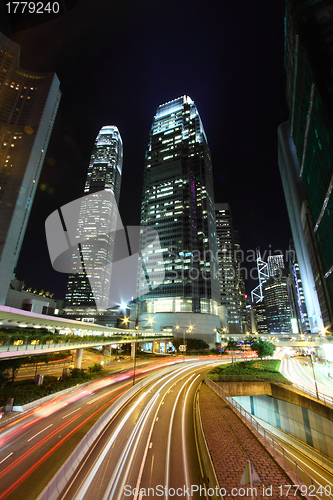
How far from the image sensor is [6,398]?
22.6m

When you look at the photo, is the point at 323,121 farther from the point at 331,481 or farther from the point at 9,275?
the point at 9,275

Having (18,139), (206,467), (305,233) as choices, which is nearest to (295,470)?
(206,467)

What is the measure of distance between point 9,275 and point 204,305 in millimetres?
83891

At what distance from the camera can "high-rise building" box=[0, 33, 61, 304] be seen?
72562mm

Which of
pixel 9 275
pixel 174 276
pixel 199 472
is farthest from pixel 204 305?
pixel 199 472

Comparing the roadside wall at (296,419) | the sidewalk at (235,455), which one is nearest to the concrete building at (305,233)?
the roadside wall at (296,419)

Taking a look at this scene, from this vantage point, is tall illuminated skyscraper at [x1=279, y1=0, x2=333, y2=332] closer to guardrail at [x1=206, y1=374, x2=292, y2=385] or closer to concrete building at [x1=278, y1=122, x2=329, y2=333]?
concrete building at [x1=278, y1=122, x2=329, y2=333]

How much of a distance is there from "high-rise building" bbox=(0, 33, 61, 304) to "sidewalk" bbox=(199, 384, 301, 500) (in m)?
69.9

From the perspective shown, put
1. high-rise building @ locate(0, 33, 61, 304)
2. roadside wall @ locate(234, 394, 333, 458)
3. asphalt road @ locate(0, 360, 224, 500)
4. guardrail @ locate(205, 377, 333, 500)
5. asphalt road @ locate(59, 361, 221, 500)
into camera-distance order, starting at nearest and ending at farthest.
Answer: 1. guardrail @ locate(205, 377, 333, 500)
2. asphalt road @ locate(59, 361, 221, 500)
3. asphalt road @ locate(0, 360, 224, 500)
4. roadside wall @ locate(234, 394, 333, 458)
5. high-rise building @ locate(0, 33, 61, 304)

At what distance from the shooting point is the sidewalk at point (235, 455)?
34.3 ft

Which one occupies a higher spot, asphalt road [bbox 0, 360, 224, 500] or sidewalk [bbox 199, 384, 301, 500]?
sidewalk [bbox 199, 384, 301, 500]

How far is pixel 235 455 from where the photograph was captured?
43.0ft

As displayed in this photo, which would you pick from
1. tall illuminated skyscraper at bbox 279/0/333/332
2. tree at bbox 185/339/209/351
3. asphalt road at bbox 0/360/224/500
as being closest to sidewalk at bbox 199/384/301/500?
asphalt road at bbox 0/360/224/500

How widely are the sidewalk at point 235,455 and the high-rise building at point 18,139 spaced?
69938mm
